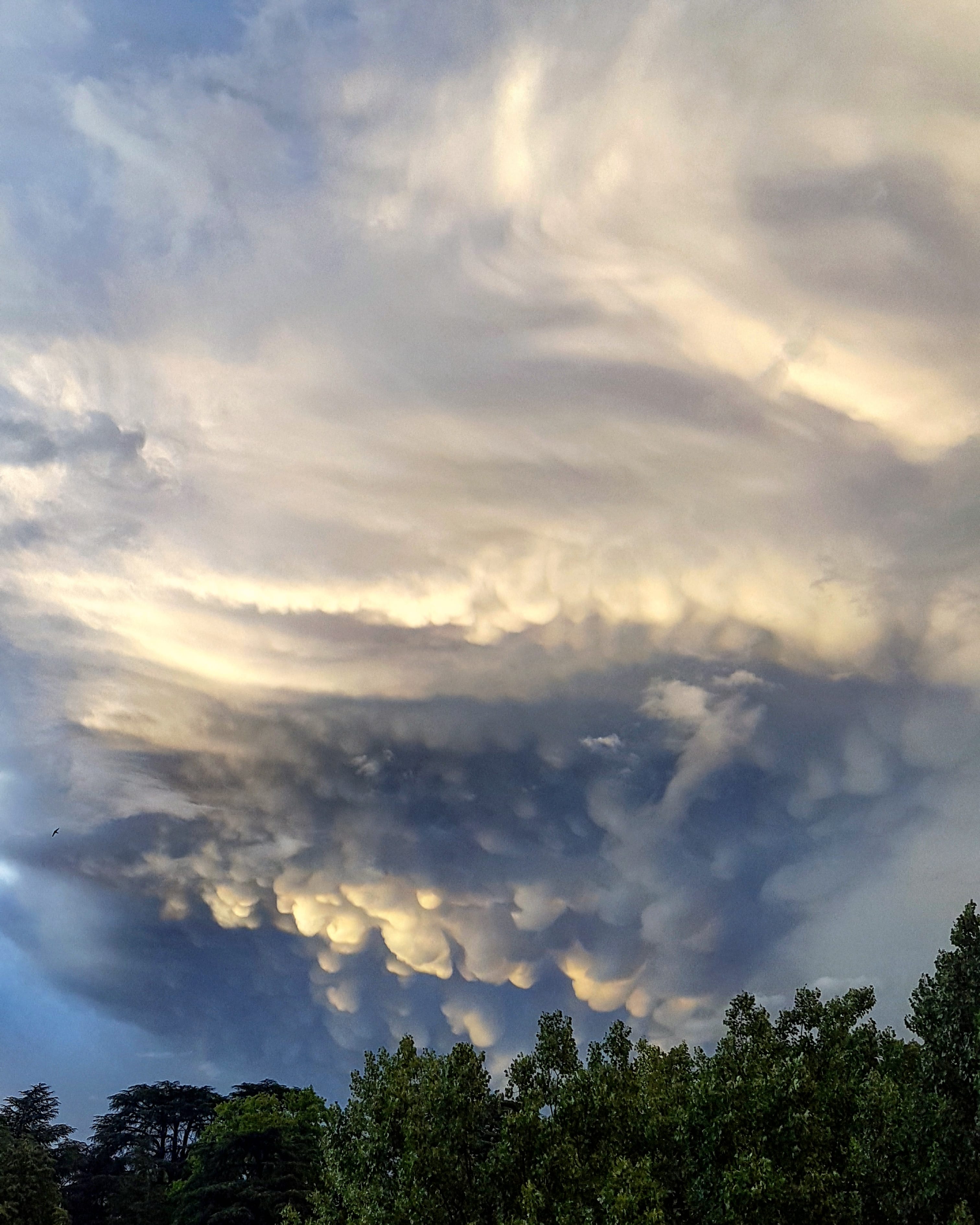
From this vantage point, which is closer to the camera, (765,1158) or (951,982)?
(765,1158)

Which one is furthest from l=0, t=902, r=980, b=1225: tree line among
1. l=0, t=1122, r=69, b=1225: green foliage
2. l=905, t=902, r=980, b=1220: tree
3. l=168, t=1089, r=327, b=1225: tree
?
l=168, t=1089, r=327, b=1225: tree

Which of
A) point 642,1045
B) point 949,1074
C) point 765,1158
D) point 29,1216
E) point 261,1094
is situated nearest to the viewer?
point 765,1158

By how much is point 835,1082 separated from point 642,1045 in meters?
11.6

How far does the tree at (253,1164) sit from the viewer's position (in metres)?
82.9

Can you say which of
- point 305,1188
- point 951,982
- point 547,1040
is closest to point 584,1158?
point 547,1040

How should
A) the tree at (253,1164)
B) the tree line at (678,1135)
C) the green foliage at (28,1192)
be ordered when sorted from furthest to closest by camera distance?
the tree at (253,1164), the green foliage at (28,1192), the tree line at (678,1135)

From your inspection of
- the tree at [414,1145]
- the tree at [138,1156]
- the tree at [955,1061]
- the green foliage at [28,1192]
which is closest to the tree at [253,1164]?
the tree at [138,1156]

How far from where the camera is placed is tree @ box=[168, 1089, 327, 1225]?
82875 mm

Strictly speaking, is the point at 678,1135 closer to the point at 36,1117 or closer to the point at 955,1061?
the point at 955,1061

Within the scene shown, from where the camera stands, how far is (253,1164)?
91.8 metres

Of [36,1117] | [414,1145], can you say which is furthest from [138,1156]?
[414,1145]

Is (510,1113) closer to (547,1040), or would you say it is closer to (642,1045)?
(547,1040)

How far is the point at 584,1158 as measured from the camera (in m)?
41.0

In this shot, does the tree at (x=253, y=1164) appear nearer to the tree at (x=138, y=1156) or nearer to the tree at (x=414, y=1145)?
the tree at (x=138, y=1156)
